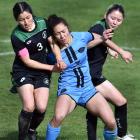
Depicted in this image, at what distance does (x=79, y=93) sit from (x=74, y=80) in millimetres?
205

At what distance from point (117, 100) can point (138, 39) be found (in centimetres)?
783

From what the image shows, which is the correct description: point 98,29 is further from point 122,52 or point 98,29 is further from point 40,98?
point 40,98

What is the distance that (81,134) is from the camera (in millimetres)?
11578

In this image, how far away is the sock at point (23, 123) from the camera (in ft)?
34.1

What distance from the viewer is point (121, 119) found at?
10805 mm

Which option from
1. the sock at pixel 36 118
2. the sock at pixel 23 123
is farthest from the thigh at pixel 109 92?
the sock at pixel 23 123

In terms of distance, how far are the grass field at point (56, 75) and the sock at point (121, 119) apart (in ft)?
1.61

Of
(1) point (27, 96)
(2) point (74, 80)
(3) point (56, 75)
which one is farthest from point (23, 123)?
(3) point (56, 75)

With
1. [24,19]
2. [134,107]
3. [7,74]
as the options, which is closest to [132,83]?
[134,107]

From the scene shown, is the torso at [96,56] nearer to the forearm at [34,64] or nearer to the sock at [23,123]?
the forearm at [34,64]

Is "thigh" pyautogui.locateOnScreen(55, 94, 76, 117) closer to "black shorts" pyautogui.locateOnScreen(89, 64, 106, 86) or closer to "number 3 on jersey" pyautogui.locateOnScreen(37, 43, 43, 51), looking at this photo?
"black shorts" pyautogui.locateOnScreen(89, 64, 106, 86)

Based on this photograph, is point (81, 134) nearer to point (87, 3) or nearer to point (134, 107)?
point (134, 107)

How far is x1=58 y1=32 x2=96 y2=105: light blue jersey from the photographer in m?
9.72

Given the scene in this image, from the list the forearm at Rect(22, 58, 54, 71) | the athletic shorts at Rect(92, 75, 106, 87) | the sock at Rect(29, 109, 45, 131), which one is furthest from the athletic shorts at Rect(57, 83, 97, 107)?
the sock at Rect(29, 109, 45, 131)
